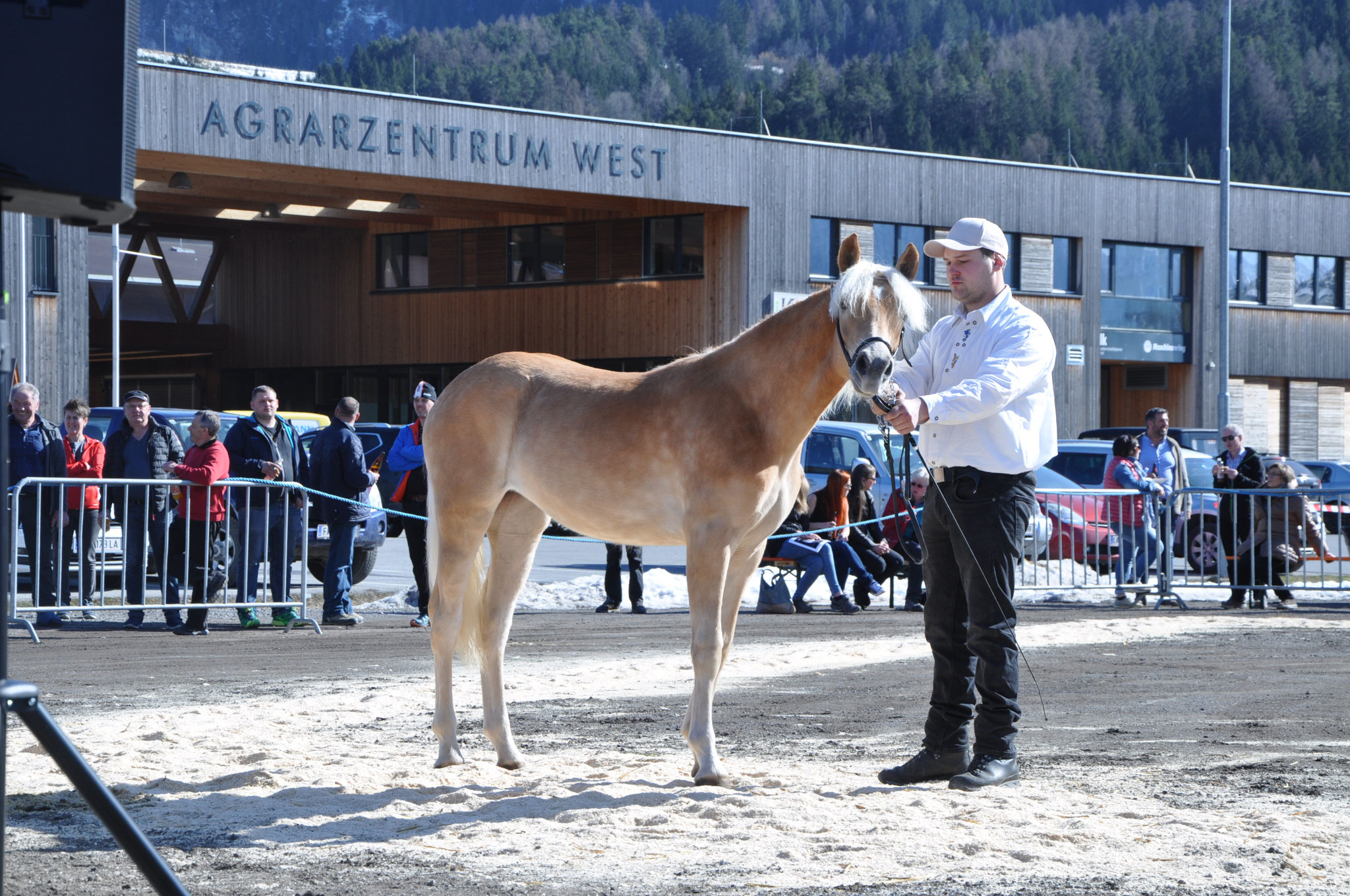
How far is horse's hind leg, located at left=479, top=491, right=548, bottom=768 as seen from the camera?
21.4 feet

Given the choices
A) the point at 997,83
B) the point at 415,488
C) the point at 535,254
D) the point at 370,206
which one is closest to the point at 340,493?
the point at 415,488

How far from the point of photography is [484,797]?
5781 millimetres

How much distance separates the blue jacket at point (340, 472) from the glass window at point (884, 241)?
26928mm

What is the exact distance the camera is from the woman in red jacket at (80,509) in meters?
12.3

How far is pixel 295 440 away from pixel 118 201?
38.3ft

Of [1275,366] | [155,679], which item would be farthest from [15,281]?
[1275,366]

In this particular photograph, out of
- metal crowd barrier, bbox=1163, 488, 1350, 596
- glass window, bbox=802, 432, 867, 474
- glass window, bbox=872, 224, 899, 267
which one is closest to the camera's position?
metal crowd barrier, bbox=1163, 488, 1350, 596

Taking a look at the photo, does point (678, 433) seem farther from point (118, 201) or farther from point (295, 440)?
point (295, 440)

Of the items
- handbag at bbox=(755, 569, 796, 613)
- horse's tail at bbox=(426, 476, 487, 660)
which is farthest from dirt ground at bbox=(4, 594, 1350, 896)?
handbag at bbox=(755, 569, 796, 613)

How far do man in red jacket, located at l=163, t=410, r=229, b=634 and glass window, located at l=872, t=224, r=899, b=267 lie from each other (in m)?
28.0

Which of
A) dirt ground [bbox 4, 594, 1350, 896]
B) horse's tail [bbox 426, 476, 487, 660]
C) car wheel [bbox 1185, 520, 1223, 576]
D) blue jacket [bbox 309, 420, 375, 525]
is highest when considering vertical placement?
blue jacket [bbox 309, 420, 375, 525]

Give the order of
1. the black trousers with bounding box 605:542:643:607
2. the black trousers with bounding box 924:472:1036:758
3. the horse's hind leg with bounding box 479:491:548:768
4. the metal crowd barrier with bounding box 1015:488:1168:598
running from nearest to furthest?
the black trousers with bounding box 924:472:1036:758, the horse's hind leg with bounding box 479:491:548:768, the black trousers with bounding box 605:542:643:607, the metal crowd barrier with bounding box 1015:488:1168:598

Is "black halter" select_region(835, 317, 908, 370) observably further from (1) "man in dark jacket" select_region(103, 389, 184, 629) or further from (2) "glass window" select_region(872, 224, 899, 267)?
(2) "glass window" select_region(872, 224, 899, 267)

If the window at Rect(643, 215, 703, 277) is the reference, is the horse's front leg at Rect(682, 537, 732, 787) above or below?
below
